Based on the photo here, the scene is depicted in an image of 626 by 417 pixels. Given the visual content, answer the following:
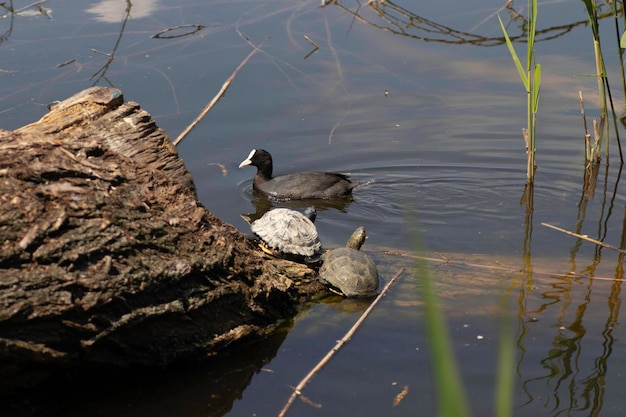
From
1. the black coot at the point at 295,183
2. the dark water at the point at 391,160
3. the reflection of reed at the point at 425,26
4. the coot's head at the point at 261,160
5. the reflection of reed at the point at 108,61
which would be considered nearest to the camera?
the dark water at the point at 391,160

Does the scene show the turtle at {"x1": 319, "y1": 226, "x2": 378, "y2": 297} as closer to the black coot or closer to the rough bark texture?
the rough bark texture

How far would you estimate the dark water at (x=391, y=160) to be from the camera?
170 inches

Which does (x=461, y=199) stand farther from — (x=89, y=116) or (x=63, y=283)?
(x=63, y=283)

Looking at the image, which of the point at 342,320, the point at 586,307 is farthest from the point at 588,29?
the point at 342,320

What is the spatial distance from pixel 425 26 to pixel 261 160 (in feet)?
12.6

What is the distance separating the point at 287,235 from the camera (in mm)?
5781

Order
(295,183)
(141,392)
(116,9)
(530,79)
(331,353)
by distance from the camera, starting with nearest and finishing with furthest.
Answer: (141,392) → (331,353) → (530,79) → (295,183) → (116,9)

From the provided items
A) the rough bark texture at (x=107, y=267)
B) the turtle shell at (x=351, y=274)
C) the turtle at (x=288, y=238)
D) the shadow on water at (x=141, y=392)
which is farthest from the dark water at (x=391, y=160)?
the turtle at (x=288, y=238)

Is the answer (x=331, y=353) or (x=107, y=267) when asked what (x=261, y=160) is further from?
(x=107, y=267)

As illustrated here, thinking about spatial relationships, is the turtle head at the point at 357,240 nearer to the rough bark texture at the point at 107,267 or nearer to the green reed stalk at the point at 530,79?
the rough bark texture at the point at 107,267

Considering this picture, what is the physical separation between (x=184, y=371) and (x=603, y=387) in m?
2.20

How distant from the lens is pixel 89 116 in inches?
203

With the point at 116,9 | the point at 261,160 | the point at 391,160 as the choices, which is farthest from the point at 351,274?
the point at 116,9

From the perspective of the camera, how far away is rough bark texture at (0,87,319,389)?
368 centimetres
